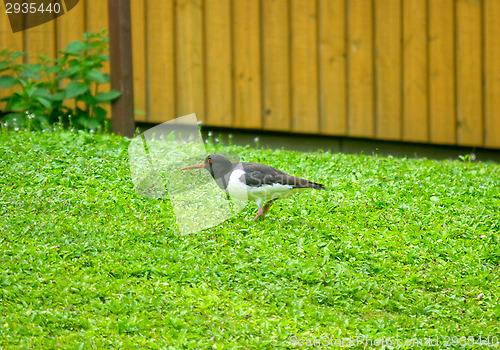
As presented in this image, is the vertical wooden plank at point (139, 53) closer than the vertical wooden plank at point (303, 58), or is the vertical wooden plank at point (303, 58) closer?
the vertical wooden plank at point (139, 53)

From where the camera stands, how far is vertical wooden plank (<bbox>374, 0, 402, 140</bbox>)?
28.6ft

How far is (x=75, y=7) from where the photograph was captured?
7.88m

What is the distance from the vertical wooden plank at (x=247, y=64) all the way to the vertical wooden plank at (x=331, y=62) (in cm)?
88

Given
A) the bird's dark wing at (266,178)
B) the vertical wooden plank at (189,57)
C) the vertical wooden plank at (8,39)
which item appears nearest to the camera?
the bird's dark wing at (266,178)

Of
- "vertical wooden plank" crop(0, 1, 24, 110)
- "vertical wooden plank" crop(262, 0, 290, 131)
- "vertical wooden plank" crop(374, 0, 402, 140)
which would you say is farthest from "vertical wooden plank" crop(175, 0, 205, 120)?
"vertical wooden plank" crop(374, 0, 402, 140)

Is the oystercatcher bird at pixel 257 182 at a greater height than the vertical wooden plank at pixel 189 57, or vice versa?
the vertical wooden plank at pixel 189 57

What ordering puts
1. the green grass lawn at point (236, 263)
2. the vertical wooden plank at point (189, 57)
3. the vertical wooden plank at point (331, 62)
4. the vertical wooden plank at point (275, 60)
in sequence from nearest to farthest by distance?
the green grass lawn at point (236, 263) → the vertical wooden plank at point (189, 57) → the vertical wooden plank at point (275, 60) → the vertical wooden plank at point (331, 62)

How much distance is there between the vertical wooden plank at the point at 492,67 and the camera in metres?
8.97

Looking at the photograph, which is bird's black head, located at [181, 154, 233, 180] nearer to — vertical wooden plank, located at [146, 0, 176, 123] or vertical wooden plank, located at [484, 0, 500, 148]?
vertical wooden plank, located at [146, 0, 176, 123]

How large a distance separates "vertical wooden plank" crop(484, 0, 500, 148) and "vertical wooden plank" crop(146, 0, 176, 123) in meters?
4.46

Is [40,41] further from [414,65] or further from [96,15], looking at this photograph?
[414,65]

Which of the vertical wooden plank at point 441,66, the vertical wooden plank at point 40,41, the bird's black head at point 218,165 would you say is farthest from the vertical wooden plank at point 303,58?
the vertical wooden plank at point 40,41

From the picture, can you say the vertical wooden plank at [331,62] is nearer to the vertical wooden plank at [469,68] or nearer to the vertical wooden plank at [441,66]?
the vertical wooden plank at [441,66]

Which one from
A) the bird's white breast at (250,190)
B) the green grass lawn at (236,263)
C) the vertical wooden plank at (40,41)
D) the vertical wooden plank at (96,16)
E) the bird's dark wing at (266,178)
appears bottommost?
the green grass lawn at (236,263)
